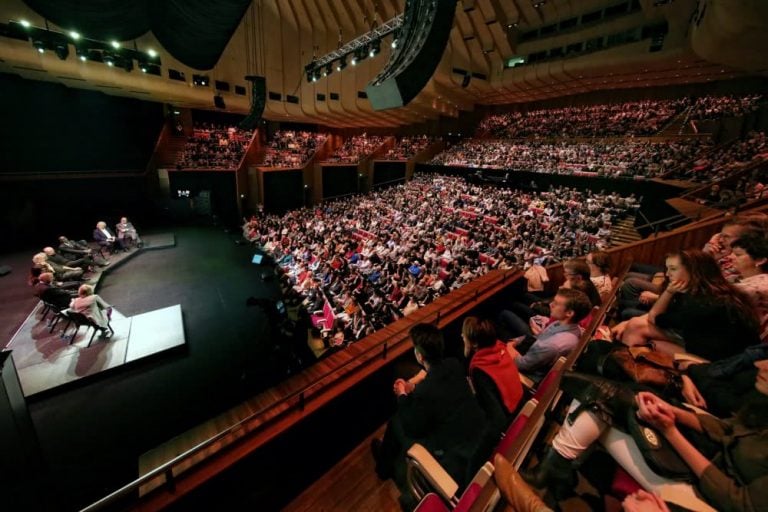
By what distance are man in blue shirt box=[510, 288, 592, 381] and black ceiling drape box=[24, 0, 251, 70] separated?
8.42 meters

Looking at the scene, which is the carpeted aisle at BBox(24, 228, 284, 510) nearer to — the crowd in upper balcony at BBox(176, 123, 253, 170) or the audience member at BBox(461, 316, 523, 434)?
the audience member at BBox(461, 316, 523, 434)

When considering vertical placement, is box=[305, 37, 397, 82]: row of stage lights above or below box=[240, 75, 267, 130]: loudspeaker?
above

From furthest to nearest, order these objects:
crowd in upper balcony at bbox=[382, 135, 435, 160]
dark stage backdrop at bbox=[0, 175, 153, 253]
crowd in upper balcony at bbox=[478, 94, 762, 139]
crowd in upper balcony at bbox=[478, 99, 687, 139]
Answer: crowd in upper balcony at bbox=[382, 135, 435, 160], crowd in upper balcony at bbox=[478, 99, 687, 139], crowd in upper balcony at bbox=[478, 94, 762, 139], dark stage backdrop at bbox=[0, 175, 153, 253]

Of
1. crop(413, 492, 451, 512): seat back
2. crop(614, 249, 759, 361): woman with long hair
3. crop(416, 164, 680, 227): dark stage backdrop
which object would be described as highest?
crop(416, 164, 680, 227): dark stage backdrop

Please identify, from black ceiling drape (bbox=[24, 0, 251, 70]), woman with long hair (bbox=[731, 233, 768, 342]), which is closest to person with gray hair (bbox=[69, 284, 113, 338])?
black ceiling drape (bbox=[24, 0, 251, 70])

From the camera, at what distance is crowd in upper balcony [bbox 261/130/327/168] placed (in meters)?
17.5

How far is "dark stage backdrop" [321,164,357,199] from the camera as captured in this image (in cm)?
1862

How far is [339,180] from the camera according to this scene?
19.4m

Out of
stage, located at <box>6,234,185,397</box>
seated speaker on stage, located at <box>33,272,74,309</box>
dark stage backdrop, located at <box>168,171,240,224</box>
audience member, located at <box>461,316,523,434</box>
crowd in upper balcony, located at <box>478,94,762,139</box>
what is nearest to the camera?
audience member, located at <box>461,316,523,434</box>

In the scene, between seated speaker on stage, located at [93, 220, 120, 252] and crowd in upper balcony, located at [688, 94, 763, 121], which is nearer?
seated speaker on stage, located at [93, 220, 120, 252]

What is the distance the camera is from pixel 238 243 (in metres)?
11.0

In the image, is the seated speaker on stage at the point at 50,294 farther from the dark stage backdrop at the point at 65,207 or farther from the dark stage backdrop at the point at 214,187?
the dark stage backdrop at the point at 214,187

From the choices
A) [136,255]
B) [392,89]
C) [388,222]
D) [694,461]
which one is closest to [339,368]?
[694,461]

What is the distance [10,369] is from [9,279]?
8253 mm
